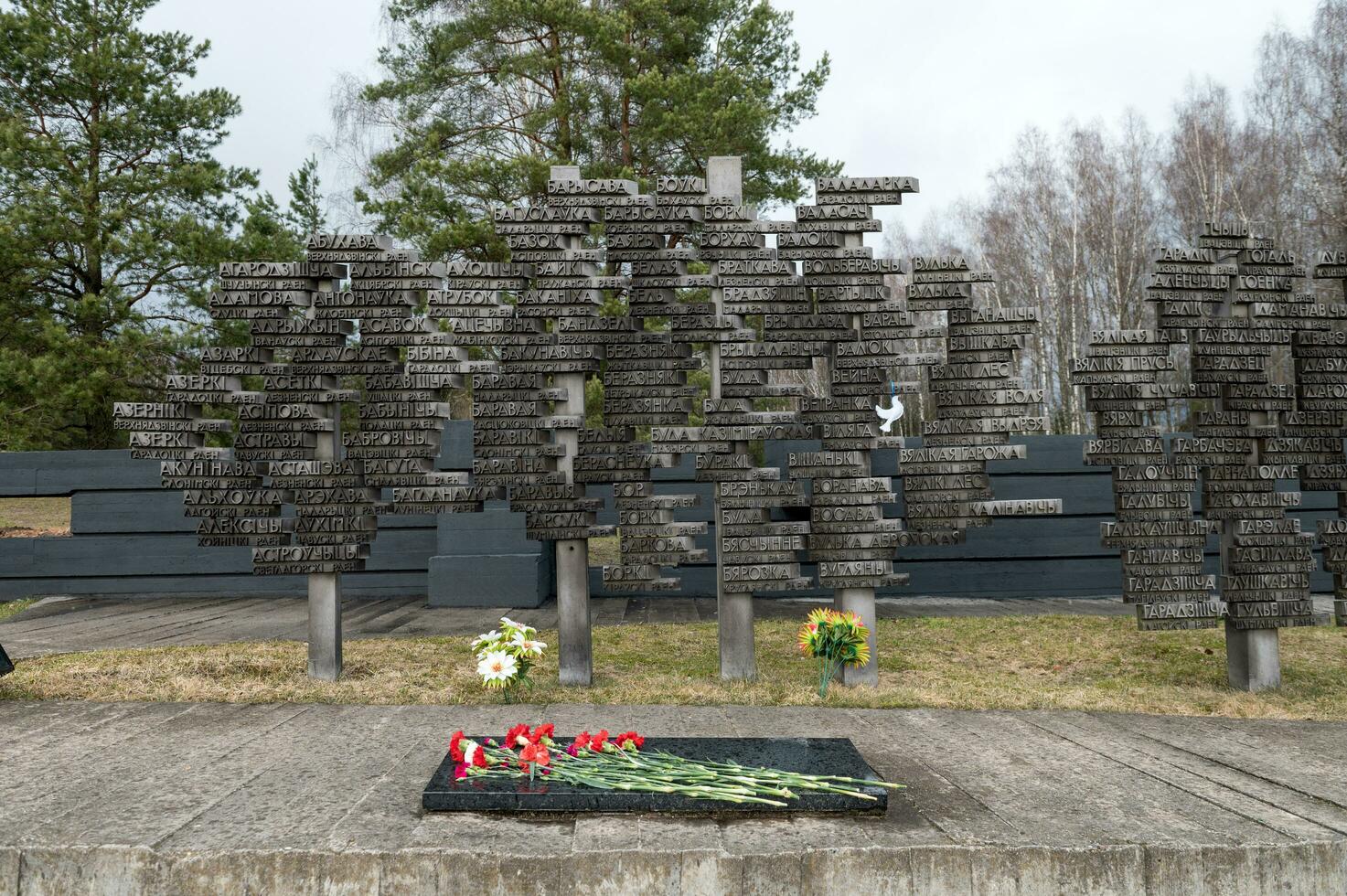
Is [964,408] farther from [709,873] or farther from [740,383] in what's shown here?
[709,873]

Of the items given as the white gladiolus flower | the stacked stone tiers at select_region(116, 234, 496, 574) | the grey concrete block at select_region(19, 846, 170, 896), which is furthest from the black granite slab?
the stacked stone tiers at select_region(116, 234, 496, 574)

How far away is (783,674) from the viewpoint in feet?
18.9

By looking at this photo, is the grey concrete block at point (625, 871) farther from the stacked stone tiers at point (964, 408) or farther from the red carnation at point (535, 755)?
the stacked stone tiers at point (964, 408)

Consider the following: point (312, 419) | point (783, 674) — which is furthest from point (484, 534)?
point (783, 674)

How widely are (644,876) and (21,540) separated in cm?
1098

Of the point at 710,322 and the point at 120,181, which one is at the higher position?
the point at 120,181

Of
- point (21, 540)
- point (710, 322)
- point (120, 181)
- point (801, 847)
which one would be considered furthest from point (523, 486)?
point (120, 181)

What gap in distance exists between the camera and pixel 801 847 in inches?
110

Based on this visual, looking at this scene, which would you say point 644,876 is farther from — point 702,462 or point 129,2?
point 129,2

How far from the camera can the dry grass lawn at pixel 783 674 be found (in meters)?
5.06

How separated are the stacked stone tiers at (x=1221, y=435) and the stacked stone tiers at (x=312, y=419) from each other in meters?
4.28

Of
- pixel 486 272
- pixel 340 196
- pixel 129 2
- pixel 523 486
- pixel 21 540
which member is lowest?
pixel 21 540

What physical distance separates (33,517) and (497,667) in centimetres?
1384

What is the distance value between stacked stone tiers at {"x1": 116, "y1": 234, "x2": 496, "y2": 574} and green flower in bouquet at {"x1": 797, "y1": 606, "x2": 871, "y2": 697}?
2329mm
